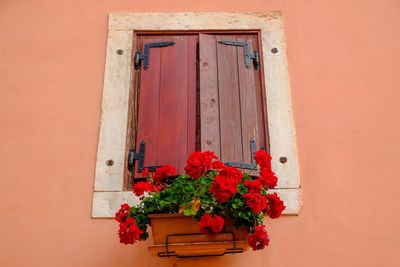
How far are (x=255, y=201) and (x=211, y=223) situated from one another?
0.24m

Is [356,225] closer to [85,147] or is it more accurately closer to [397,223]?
[397,223]

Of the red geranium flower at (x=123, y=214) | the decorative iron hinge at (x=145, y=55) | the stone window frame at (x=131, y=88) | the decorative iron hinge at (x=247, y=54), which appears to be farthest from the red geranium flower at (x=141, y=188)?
the decorative iron hinge at (x=247, y=54)

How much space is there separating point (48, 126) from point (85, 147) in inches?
12.0

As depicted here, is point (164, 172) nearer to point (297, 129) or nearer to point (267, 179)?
point (267, 179)

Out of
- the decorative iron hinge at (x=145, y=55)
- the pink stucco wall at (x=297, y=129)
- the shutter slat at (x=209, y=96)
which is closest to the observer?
the pink stucco wall at (x=297, y=129)

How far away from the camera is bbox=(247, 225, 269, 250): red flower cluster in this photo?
318cm

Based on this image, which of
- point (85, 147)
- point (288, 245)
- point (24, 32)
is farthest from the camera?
point (24, 32)

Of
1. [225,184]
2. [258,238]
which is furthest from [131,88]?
[258,238]

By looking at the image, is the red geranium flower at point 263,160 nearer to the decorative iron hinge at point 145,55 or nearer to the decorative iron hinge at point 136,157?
the decorative iron hinge at point 136,157

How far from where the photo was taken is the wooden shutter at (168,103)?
3.97m

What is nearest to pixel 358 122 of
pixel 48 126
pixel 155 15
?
pixel 155 15

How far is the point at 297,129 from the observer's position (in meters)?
4.14

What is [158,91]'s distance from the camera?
13.8 ft

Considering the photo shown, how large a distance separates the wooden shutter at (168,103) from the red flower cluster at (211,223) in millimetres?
787
